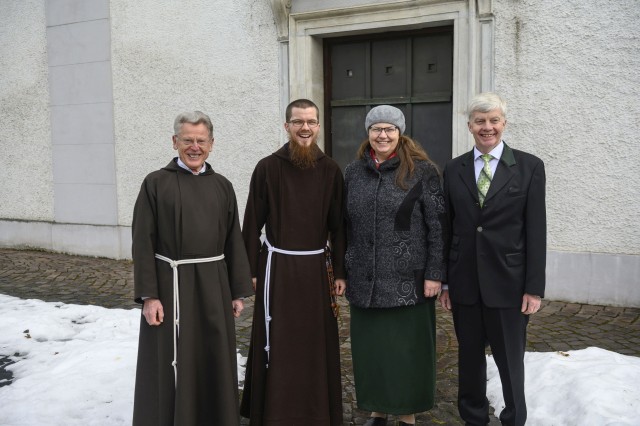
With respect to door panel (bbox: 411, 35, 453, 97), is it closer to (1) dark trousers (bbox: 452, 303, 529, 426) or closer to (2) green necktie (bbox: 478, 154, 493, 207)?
(2) green necktie (bbox: 478, 154, 493, 207)

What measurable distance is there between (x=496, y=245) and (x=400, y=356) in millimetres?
795

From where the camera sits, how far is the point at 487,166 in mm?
2934

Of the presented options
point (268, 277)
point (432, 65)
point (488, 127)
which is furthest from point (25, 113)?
point (488, 127)

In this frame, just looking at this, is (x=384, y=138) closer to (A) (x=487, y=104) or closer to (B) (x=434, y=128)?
(A) (x=487, y=104)

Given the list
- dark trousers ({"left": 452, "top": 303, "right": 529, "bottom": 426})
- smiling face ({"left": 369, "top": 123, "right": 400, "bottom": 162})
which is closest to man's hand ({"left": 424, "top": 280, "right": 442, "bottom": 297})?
dark trousers ({"left": 452, "top": 303, "right": 529, "bottom": 426})

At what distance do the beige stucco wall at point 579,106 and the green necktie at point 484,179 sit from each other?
318 cm

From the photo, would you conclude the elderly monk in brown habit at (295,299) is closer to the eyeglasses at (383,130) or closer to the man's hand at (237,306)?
the man's hand at (237,306)

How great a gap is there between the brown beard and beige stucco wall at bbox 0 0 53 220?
6.88m

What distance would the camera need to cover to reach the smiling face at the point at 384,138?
3088 mm

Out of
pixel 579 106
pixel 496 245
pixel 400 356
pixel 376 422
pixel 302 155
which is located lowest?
pixel 376 422

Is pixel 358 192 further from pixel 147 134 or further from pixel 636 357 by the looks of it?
pixel 147 134

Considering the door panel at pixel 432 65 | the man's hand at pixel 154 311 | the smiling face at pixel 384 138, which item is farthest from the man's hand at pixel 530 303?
the door panel at pixel 432 65

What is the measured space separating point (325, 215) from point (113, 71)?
5.98m

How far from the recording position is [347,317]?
553 cm
